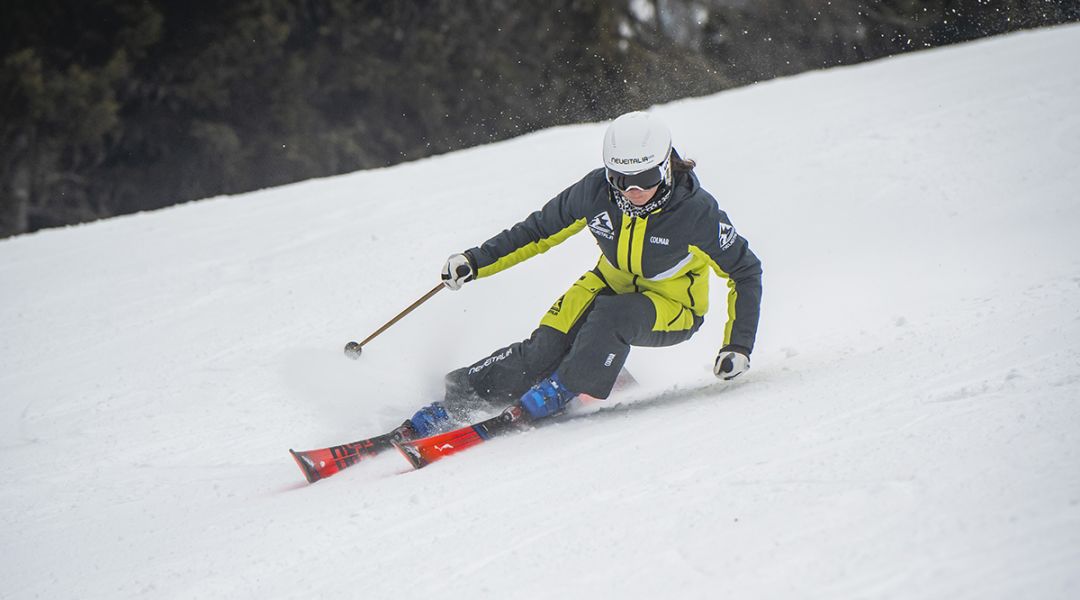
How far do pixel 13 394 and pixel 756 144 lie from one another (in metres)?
5.87

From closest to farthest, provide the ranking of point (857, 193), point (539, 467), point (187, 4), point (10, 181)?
point (539, 467) < point (857, 193) < point (10, 181) < point (187, 4)

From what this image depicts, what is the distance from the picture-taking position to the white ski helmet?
3668mm

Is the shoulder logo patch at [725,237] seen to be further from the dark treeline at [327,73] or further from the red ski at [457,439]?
the dark treeline at [327,73]

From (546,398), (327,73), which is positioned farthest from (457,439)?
(327,73)

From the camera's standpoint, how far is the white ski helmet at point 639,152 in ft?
12.0

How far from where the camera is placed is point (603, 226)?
4008mm

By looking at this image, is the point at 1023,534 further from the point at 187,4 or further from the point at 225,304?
the point at 187,4

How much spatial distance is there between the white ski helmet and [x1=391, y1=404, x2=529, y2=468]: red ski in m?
1.01

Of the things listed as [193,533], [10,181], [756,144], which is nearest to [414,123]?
[10,181]

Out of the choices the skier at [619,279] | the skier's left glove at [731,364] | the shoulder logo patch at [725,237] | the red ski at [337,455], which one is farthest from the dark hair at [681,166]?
the red ski at [337,455]

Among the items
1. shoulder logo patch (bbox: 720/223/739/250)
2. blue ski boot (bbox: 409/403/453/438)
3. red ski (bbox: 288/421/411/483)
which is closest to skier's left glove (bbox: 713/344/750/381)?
shoulder logo patch (bbox: 720/223/739/250)

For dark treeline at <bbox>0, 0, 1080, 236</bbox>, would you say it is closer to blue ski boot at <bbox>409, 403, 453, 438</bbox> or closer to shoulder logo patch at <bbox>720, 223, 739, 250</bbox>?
blue ski boot at <bbox>409, 403, 453, 438</bbox>

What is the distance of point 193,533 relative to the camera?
3.04 m

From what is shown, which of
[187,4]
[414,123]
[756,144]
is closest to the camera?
[756,144]
